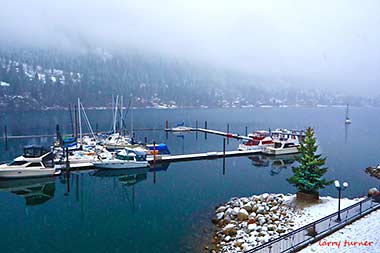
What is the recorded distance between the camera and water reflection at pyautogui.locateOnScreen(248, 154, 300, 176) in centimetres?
4459

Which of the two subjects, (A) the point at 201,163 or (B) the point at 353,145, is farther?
(B) the point at 353,145

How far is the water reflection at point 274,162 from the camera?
146 ft

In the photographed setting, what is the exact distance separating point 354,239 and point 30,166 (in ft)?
106

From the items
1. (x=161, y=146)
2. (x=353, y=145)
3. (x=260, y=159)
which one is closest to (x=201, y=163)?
(x=161, y=146)

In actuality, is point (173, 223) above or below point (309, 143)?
below

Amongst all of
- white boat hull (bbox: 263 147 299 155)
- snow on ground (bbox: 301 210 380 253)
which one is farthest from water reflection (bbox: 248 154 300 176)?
snow on ground (bbox: 301 210 380 253)

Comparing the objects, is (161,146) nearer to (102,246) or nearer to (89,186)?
(89,186)

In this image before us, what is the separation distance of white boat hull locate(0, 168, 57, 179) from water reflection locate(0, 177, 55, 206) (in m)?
0.50

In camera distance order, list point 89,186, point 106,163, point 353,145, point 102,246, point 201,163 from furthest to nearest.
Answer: point 353,145
point 201,163
point 106,163
point 89,186
point 102,246

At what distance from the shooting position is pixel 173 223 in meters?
23.1

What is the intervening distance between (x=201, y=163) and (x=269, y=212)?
23.3m

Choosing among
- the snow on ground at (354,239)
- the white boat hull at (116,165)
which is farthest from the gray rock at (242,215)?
the white boat hull at (116,165)

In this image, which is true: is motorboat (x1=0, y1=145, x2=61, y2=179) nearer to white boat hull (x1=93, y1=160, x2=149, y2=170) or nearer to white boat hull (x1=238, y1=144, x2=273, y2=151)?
white boat hull (x1=93, y1=160, x2=149, y2=170)

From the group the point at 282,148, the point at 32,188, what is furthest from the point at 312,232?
the point at 282,148
